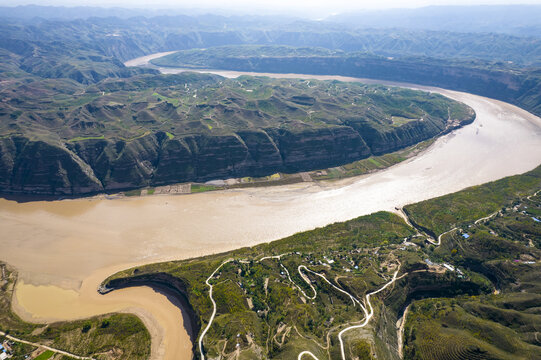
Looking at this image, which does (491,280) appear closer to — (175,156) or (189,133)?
(175,156)

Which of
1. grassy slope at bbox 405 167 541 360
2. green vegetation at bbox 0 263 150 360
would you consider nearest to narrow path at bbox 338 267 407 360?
grassy slope at bbox 405 167 541 360

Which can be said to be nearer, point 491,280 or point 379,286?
point 379,286

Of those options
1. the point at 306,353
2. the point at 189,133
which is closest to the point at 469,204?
the point at 306,353

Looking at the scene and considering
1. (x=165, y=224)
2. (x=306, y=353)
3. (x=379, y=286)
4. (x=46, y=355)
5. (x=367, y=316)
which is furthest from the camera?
(x=165, y=224)

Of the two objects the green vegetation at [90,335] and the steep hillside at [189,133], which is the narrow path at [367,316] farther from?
the steep hillside at [189,133]

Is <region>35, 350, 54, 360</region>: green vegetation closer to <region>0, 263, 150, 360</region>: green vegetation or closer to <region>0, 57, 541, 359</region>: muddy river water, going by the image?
<region>0, 263, 150, 360</region>: green vegetation
